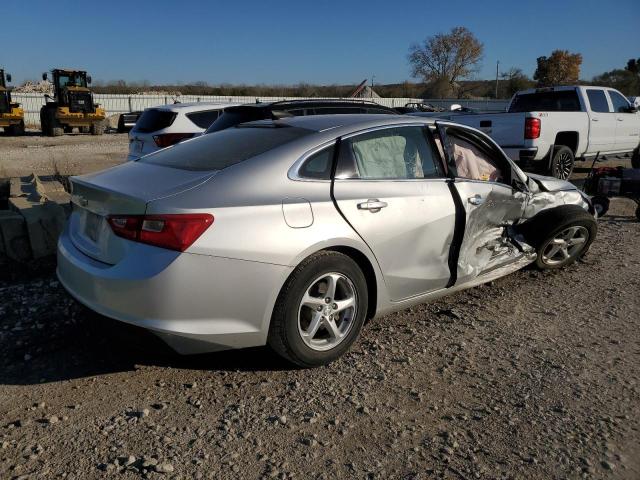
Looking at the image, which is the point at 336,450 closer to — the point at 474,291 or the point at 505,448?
the point at 505,448

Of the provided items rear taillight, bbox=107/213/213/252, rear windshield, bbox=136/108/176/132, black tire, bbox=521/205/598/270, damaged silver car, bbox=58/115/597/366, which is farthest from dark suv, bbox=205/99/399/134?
rear taillight, bbox=107/213/213/252

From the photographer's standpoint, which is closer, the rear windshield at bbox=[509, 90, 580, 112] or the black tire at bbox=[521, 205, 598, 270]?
the black tire at bbox=[521, 205, 598, 270]

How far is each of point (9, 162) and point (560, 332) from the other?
15991 millimetres

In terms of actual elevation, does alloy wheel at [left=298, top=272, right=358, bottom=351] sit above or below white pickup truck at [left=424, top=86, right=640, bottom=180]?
below

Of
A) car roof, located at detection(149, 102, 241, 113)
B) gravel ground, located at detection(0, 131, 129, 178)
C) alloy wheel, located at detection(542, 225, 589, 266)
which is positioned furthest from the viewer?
gravel ground, located at detection(0, 131, 129, 178)

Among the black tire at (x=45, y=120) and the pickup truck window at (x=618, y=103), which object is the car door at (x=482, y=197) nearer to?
the pickup truck window at (x=618, y=103)

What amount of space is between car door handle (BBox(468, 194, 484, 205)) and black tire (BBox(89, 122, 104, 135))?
88.4 feet

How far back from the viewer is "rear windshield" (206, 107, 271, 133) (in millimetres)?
7281

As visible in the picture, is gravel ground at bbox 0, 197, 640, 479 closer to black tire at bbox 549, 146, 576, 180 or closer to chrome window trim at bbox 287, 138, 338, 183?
A: chrome window trim at bbox 287, 138, 338, 183

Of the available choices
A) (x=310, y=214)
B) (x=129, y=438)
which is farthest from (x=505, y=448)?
(x=129, y=438)

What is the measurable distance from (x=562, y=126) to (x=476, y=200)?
7.45 m

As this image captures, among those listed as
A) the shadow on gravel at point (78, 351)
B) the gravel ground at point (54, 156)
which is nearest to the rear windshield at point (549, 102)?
the gravel ground at point (54, 156)

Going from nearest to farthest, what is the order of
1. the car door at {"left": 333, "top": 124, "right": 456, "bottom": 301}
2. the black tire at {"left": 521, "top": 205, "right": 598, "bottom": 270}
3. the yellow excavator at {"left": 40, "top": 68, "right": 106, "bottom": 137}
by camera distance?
the car door at {"left": 333, "top": 124, "right": 456, "bottom": 301} → the black tire at {"left": 521, "top": 205, "right": 598, "bottom": 270} → the yellow excavator at {"left": 40, "top": 68, "right": 106, "bottom": 137}

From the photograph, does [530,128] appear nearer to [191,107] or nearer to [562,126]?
[562,126]
